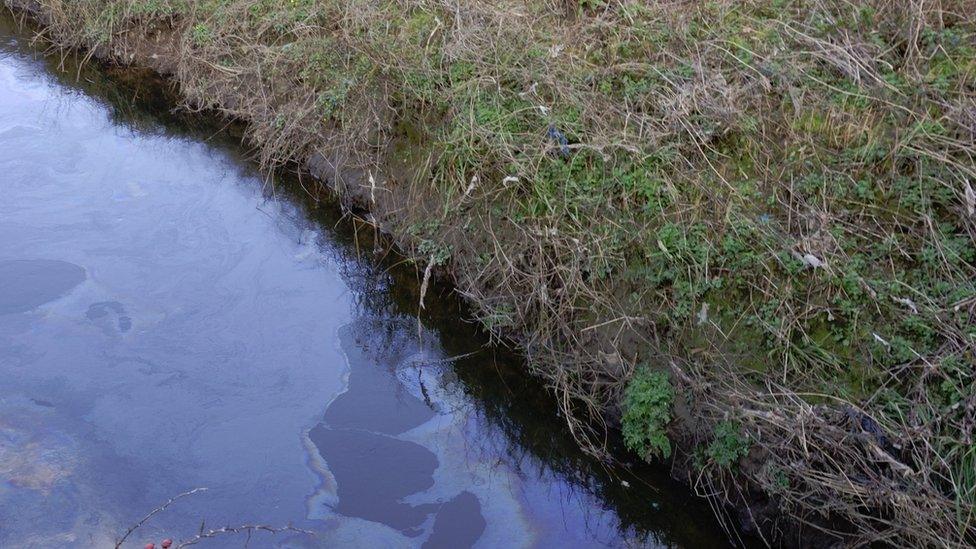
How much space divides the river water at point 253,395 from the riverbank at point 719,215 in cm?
28

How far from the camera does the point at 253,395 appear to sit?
455cm

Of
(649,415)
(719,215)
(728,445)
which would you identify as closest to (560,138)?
(719,215)

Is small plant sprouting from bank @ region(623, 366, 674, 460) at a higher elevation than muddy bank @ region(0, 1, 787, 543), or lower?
higher

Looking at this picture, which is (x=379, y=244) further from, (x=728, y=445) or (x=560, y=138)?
(x=728, y=445)

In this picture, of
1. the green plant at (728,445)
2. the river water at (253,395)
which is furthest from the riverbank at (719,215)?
the river water at (253,395)

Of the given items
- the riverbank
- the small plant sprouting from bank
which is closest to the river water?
the small plant sprouting from bank

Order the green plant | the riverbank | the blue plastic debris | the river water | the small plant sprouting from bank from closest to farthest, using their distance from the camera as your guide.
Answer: the riverbank
the green plant
the river water
the small plant sprouting from bank
the blue plastic debris

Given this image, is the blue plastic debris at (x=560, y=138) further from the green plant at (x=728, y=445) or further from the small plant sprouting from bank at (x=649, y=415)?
the green plant at (x=728, y=445)

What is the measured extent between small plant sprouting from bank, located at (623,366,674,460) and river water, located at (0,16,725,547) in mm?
166

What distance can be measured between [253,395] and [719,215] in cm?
239

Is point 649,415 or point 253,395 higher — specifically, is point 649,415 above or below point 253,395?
above

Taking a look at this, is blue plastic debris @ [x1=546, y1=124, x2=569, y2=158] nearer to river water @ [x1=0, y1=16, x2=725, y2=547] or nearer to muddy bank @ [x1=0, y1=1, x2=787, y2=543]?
muddy bank @ [x1=0, y1=1, x2=787, y2=543]

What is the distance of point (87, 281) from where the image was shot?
5.27m

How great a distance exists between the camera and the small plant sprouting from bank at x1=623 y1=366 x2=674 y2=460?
4.08 metres
